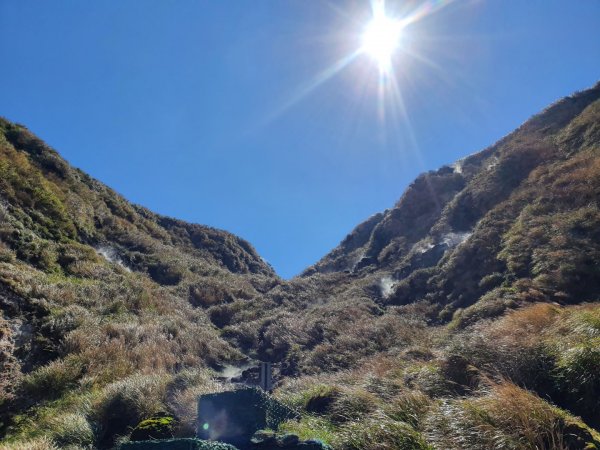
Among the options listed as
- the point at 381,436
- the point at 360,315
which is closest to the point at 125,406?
the point at 381,436

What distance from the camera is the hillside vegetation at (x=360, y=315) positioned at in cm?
→ 646

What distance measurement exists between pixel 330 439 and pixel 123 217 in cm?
3192

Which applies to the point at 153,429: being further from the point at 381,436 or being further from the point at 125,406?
the point at 381,436

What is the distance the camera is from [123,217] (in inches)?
→ 1374

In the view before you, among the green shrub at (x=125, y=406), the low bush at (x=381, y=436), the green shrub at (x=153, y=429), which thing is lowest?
the low bush at (x=381, y=436)

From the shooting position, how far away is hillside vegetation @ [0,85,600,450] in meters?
6.46

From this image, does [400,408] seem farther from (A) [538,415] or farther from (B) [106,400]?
(B) [106,400]

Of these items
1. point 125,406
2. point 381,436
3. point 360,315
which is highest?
point 360,315

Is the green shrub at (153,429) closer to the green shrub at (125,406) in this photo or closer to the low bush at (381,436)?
A: the green shrub at (125,406)

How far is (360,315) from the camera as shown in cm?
→ 2316

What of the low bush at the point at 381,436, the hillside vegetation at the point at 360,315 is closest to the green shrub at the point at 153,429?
the hillside vegetation at the point at 360,315

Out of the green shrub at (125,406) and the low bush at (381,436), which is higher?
the green shrub at (125,406)

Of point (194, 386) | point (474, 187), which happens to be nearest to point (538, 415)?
point (194, 386)

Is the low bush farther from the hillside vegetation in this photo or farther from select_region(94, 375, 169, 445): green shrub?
select_region(94, 375, 169, 445): green shrub
